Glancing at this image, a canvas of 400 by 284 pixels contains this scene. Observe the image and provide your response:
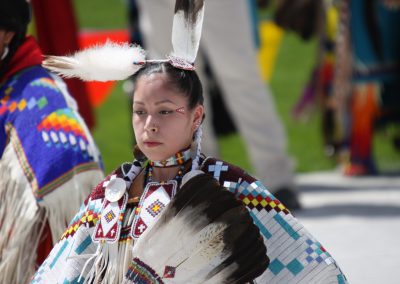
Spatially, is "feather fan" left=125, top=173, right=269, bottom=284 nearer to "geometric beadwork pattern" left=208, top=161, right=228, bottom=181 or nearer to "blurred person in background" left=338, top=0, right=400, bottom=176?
"geometric beadwork pattern" left=208, top=161, right=228, bottom=181

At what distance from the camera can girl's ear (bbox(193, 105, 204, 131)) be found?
2875 mm

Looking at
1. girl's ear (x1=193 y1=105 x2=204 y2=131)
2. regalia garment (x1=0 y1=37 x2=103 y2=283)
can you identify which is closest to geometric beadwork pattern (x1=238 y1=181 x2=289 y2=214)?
girl's ear (x1=193 y1=105 x2=204 y2=131)

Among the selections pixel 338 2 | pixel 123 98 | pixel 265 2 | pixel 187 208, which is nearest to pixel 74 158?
pixel 187 208

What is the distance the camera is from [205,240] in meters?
2.66

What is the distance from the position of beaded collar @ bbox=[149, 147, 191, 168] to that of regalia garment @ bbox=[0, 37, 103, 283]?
2.03 ft

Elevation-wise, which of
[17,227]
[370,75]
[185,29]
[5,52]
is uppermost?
[185,29]

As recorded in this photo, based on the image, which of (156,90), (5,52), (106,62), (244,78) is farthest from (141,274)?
(244,78)

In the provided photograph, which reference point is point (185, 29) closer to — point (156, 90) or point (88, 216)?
point (156, 90)

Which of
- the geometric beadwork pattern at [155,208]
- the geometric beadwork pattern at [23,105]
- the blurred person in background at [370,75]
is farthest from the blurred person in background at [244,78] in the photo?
the geometric beadwork pattern at [155,208]

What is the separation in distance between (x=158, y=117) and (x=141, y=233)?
302mm

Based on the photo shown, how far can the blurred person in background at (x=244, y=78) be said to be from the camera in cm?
524

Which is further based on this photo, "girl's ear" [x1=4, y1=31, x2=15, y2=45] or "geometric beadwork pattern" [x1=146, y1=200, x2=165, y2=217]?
"girl's ear" [x1=4, y1=31, x2=15, y2=45]

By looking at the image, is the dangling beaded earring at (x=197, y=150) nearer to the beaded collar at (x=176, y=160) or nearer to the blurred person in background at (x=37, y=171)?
the beaded collar at (x=176, y=160)

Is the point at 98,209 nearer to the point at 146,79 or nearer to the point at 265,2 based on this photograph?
the point at 146,79
